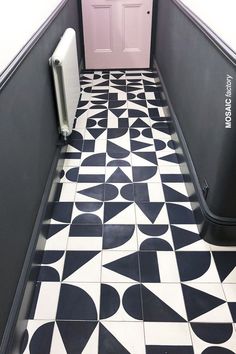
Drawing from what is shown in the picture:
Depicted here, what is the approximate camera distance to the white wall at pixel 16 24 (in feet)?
4.10

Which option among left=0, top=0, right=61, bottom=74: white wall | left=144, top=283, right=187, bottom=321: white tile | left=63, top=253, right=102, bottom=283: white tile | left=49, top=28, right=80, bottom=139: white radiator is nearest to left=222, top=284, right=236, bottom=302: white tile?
left=144, top=283, right=187, bottom=321: white tile

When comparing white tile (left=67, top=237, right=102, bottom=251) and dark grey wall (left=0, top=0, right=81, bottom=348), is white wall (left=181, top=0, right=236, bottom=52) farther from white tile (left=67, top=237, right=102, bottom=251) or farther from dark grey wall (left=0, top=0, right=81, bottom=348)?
white tile (left=67, top=237, right=102, bottom=251)

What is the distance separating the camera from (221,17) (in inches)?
60.7

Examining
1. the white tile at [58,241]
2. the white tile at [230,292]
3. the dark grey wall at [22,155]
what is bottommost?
the white tile at [230,292]

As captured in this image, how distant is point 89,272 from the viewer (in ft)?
5.39

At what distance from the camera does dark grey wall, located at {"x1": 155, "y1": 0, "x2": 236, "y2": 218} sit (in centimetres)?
151

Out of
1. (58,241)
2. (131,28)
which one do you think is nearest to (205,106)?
(58,241)

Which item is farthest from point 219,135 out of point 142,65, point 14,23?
point 142,65

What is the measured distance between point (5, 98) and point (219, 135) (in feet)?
3.25

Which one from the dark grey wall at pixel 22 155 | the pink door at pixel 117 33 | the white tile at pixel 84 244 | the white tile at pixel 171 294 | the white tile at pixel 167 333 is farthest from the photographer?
the pink door at pixel 117 33

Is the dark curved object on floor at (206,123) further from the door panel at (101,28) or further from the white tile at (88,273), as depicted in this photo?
the door panel at (101,28)

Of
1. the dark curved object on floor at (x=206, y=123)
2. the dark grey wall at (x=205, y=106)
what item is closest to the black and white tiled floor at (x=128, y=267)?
the dark curved object on floor at (x=206, y=123)

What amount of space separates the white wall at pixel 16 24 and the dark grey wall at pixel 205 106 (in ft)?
3.08

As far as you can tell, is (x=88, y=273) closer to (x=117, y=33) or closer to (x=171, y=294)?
(x=171, y=294)
